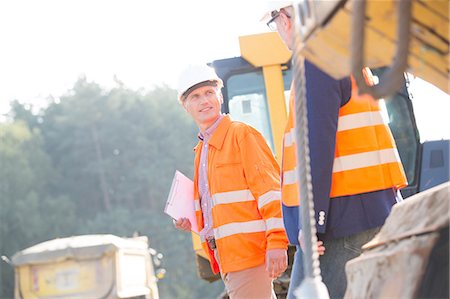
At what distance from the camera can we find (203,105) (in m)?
4.41

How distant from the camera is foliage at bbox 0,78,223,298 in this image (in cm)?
5116

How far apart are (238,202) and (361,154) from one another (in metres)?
1.00

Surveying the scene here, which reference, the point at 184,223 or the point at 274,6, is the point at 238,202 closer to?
the point at 184,223

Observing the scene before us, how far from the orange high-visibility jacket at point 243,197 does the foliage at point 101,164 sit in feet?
149

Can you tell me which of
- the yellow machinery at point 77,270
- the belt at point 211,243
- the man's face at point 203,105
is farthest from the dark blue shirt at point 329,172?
the yellow machinery at point 77,270

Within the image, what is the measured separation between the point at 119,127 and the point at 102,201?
4.88 m

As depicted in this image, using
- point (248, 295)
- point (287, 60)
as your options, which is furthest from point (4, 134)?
point (248, 295)

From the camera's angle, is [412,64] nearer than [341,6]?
No

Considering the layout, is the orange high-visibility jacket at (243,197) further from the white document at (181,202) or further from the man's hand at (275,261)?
the white document at (181,202)

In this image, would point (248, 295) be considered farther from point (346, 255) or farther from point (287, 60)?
point (287, 60)

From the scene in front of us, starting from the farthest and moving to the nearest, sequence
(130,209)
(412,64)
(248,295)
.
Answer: (130,209) → (248,295) → (412,64)

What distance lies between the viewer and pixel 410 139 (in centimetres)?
806

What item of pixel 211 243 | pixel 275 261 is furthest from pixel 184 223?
pixel 275 261

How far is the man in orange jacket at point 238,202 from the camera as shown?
4.05 metres
